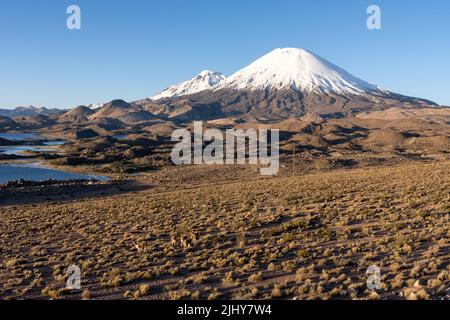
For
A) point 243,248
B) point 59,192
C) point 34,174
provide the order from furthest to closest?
point 34,174, point 59,192, point 243,248

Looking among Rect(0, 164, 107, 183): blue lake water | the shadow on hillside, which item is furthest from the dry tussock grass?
Rect(0, 164, 107, 183): blue lake water

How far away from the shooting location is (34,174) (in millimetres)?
65312

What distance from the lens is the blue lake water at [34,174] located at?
61419mm

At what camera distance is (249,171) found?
6372 cm

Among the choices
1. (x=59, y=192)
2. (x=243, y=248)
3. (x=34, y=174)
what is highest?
(x=243, y=248)

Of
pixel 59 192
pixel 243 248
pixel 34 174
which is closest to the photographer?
pixel 243 248

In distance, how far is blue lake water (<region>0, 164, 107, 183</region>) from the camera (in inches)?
2418

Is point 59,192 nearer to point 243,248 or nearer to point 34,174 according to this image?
point 34,174

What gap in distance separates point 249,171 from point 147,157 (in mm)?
27353

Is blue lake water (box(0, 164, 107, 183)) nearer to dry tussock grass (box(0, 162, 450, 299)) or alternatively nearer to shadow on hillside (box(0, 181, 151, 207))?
shadow on hillside (box(0, 181, 151, 207))

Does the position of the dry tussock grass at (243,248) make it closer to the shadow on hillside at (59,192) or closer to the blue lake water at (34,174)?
the shadow on hillside at (59,192)

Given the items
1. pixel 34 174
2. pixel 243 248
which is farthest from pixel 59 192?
pixel 243 248

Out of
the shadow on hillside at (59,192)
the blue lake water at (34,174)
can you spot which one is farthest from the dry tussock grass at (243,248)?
the blue lake water at (34,174)
